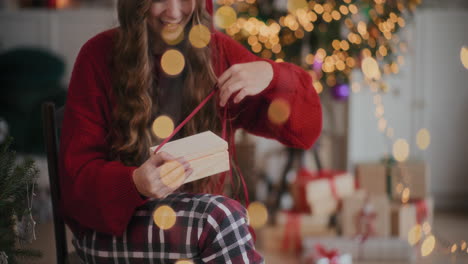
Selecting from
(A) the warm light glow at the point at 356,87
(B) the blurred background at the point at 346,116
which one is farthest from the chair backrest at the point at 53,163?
(A) the warm light glow at the point at 356,87

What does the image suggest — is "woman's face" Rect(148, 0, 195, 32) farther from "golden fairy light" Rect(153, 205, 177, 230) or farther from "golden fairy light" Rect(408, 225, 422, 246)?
"golden fairy light" Rect(408, 225, 422, 246)

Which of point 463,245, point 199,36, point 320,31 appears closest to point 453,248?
point 463,245

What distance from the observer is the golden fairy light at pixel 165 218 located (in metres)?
0.89

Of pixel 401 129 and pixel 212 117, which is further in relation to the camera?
pixel 401 129

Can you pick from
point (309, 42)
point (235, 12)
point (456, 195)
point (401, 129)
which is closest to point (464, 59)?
point (401, 129)

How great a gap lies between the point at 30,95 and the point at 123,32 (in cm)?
220

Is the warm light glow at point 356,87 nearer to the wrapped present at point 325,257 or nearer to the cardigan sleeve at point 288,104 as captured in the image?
the wrapped present at point 325,257

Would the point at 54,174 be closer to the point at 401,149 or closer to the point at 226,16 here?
the point at 226,16

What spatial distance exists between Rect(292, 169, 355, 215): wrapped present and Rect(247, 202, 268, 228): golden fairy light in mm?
218

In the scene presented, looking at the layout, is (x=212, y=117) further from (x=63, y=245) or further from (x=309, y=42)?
(x=309, y=42)

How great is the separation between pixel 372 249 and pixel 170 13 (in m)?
1.55

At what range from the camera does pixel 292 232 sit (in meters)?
2.39

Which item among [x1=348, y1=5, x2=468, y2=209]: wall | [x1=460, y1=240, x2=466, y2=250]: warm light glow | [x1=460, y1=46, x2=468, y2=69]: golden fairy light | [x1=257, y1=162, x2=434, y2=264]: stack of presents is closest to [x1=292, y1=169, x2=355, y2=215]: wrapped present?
[x1=257, y1=162, x2=434, y2=264]: stack of presents

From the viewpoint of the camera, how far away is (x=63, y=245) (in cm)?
104
